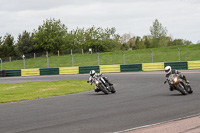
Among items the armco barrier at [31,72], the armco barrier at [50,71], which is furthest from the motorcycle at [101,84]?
the armco barrier at [31,72]

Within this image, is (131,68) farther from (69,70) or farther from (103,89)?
(103,89)

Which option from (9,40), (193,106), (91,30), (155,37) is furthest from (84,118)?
(155,37)

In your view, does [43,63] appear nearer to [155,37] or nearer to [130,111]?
[130,111]

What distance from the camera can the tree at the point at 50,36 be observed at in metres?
69.4

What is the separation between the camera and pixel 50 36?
6981 centimetres

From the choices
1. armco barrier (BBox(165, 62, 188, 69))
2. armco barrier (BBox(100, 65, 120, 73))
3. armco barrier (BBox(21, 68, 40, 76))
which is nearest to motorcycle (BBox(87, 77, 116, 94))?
armco barrier (BBox(165, 62, 188, 69))

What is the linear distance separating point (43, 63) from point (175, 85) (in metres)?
42.8

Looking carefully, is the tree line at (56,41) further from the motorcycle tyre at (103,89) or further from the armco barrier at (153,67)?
the motorcycle tyre at (103,89)

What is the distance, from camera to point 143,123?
718cm

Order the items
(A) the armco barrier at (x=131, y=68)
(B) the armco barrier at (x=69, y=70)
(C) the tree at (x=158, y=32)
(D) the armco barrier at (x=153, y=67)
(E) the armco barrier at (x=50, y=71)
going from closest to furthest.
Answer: (D) the armco barrier at (x=153, y=67)
(A) the armco barrier at (x=131, y=68)
(B) the armco barrier at (x=69, y=70)
(E) the armco barrier at (x=50, y=71)
(C) the tree at (x=158, y=32)

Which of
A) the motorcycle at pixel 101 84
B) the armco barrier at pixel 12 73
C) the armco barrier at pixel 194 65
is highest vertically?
the armco barrier at pixel 194 65

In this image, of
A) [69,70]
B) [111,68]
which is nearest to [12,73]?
[69,70]

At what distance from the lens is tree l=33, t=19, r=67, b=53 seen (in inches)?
2731

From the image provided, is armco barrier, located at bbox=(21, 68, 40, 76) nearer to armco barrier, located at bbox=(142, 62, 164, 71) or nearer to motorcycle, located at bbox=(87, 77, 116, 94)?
armco barrier, located at bbox=(142, 62, 164, 71)
